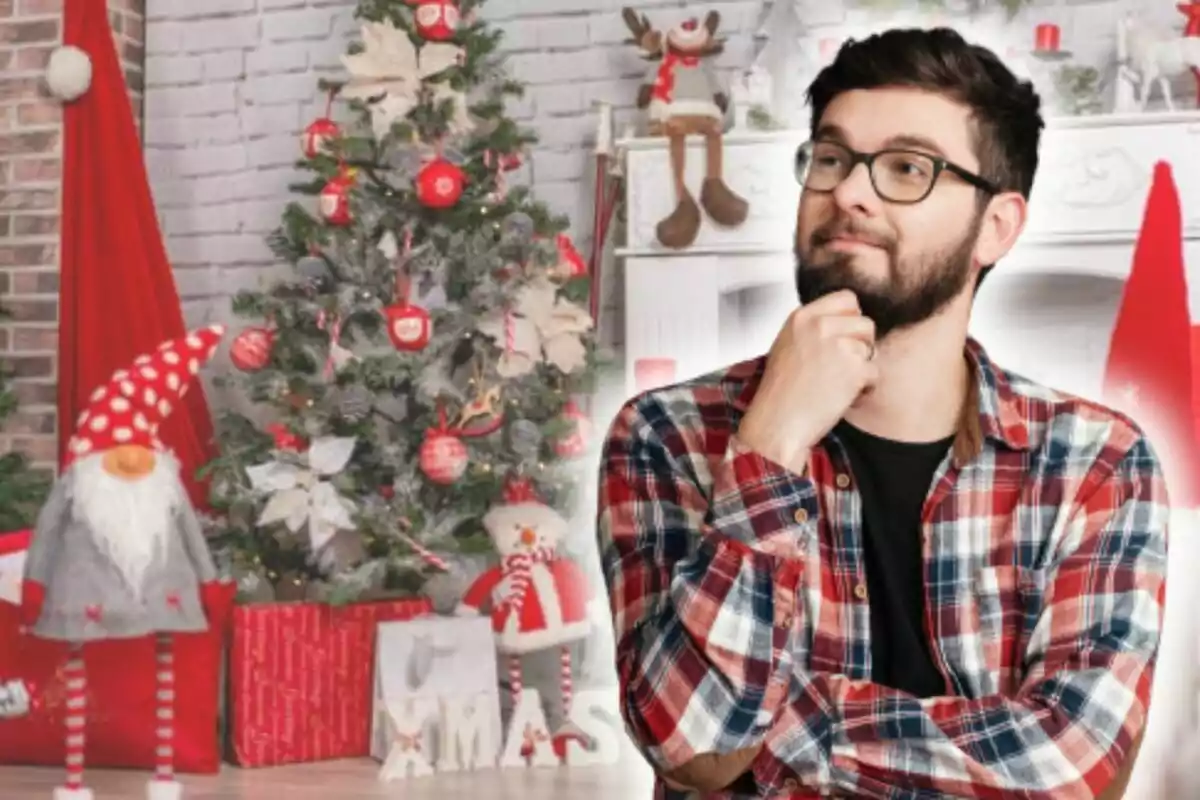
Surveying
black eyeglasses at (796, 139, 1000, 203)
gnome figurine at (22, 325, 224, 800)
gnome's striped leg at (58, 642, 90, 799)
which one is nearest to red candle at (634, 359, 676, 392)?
gnome figurine at (22, 325, 224, 800)

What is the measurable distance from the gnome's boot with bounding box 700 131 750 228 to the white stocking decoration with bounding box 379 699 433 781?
1.08 m

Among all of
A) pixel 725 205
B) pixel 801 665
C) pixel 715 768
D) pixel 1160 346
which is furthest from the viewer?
pixel 725 205

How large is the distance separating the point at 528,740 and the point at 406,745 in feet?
0.74

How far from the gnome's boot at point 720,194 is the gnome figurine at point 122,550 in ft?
3.42

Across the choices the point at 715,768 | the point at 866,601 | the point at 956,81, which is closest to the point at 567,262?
the point at 956,81

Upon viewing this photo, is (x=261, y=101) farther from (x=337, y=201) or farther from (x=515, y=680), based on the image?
(x=515, y=680)

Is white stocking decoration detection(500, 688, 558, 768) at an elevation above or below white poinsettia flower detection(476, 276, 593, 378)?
below

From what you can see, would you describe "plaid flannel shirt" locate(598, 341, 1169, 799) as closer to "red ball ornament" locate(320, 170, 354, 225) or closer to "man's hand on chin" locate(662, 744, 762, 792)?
"man's hand on chin" locate(662, 744, 762, 792)

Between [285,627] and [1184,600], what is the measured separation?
1610 mm

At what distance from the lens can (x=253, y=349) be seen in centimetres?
290

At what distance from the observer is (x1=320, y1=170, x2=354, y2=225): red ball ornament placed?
9.46 feet

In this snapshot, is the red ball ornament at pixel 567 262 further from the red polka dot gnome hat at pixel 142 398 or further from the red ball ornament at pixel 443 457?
the red polka dot gnome hat at pixel 142 398

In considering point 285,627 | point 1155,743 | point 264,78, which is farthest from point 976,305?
point 264,78

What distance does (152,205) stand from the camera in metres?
3.08
